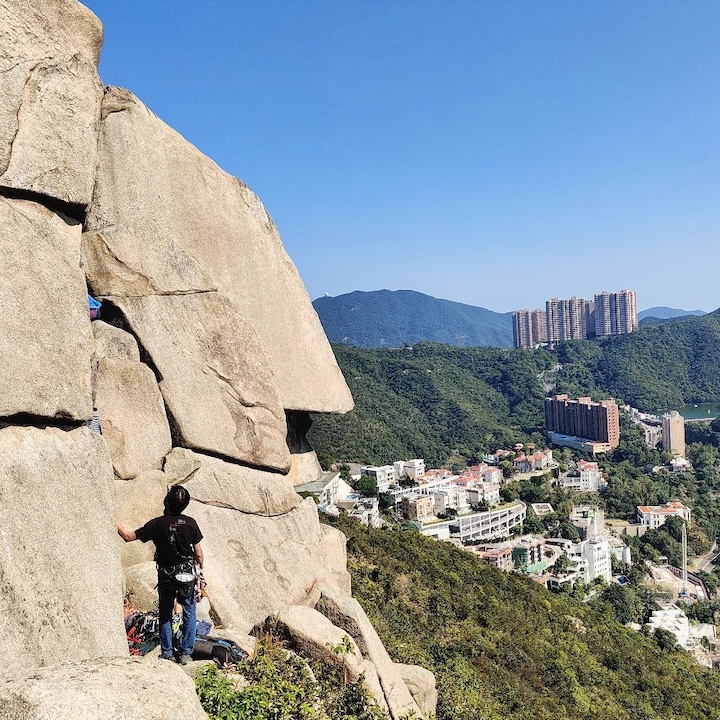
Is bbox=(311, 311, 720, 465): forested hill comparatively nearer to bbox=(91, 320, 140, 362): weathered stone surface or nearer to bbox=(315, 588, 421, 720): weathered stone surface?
bbox=(315, 588, 421, 720): weathered stone surface

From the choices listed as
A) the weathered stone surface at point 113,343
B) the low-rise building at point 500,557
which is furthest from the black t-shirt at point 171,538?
→ the low-rise building at point 500,557

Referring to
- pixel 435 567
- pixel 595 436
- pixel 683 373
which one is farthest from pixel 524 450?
pixel 435 567

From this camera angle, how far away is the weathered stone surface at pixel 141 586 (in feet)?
11.8

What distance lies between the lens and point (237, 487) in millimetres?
4453

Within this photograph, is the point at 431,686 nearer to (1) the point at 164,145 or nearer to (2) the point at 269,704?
(2) the point at 269,704

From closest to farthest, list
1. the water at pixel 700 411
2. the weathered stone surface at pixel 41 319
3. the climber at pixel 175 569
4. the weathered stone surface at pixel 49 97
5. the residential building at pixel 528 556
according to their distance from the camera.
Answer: the weathered stone surface at pixel 41 319
the weathered stone surface at pixel 49 97
the climber at pixel 175 569
the residential building at pixel 528 556
the water at pixel 700 411

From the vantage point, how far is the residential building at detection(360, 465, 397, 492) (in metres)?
39.6

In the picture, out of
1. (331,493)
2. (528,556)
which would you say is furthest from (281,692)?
(528,556)

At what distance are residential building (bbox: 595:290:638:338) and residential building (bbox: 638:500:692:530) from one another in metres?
59.4

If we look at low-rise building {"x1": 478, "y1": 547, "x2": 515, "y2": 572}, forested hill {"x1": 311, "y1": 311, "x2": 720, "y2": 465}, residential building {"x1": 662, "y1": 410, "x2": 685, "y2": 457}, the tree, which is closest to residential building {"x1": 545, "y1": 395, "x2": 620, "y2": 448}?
forested hill {"x1": 311, "y1": 311, "x2": 720, "y2": 465}

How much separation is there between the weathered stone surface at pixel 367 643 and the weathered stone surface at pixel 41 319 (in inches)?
81.4

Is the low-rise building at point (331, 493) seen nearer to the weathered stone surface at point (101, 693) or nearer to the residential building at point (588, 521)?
the residential building at point (588, 521)

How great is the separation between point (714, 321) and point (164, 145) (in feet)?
334

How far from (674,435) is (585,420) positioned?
7.24 meters
